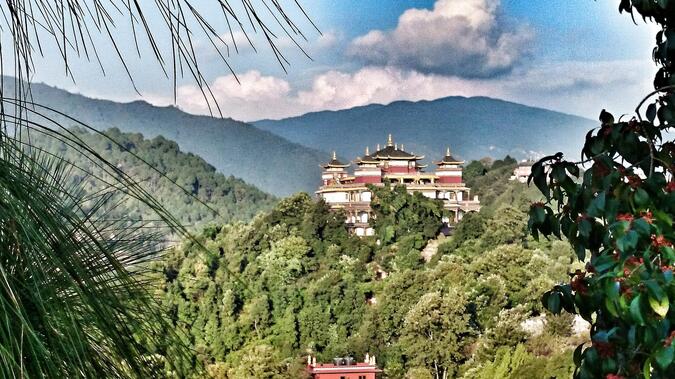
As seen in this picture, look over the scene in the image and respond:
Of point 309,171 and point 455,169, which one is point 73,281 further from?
point 309,171

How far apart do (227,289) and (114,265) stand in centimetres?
1428

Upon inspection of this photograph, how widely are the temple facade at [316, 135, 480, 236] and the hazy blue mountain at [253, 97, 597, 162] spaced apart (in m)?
11.1

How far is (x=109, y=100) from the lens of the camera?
33.9 metres

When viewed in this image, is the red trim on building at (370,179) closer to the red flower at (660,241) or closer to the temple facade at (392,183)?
the temple facade at (392,183)

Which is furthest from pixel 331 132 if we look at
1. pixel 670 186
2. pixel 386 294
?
pixel 670 186

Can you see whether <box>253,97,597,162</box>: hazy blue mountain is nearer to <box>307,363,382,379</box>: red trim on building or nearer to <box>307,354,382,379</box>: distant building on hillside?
<box>307,354,382,379</box>: distant building on hillside

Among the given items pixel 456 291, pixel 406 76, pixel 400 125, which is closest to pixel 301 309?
pixel 456 291

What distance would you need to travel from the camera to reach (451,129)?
31469 millimetres

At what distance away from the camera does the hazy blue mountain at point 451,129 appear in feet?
98.5

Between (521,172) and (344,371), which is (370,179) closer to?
(521,172)

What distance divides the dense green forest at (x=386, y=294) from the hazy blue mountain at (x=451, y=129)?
11932 mm

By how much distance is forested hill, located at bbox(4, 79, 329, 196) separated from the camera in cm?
3170

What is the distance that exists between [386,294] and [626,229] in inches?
483

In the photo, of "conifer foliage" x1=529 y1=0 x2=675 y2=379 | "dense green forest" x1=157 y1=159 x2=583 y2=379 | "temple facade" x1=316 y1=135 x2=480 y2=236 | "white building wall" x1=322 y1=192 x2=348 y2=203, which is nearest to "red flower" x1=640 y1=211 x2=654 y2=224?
"conifer foliage" x1=529 y1=0 x2=675 y2=379
